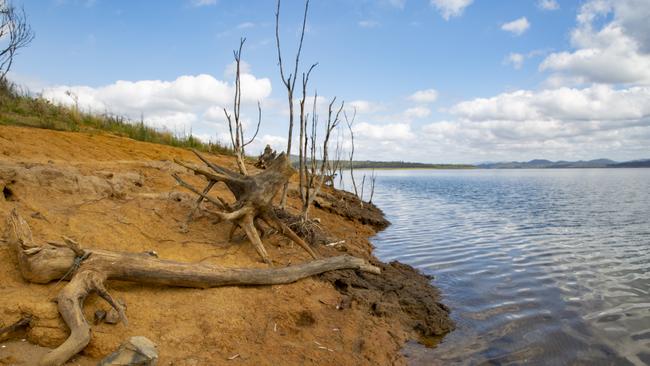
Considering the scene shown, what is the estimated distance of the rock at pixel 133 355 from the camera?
328 centimetres

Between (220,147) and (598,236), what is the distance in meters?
14.8

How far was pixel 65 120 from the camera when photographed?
13.6 m

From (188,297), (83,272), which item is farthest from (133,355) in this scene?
(188,297)

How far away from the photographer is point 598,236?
40.5 ft

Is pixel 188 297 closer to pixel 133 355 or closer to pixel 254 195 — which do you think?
pixel 133 355

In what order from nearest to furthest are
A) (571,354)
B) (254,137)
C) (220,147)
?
1. (571,354)
2. (254,137)
3. (220,147)

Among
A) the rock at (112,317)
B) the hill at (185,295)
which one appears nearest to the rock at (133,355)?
the hill at (185,295)

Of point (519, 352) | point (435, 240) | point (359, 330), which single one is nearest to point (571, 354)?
point (519, 352)

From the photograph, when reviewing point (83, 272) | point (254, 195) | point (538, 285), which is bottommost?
point (538, 285)

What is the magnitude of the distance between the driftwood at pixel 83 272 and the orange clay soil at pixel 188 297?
134mm

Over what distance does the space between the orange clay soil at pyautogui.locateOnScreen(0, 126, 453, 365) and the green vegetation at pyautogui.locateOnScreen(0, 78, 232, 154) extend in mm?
4146

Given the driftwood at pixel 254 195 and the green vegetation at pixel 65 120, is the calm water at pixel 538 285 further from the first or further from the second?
the green vegetation at pixel 65 120

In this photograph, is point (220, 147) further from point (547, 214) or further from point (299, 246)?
point (547, 214)

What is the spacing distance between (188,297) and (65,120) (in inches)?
455
